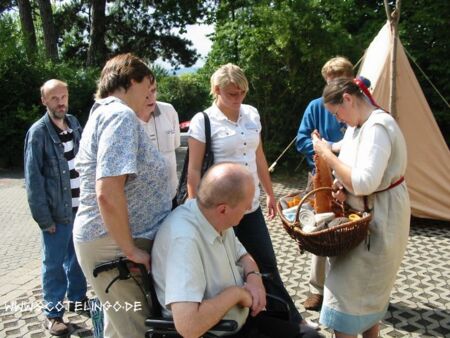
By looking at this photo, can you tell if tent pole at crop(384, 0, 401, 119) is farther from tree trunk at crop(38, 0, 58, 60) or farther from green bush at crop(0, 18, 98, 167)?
tree trunk at crop(38, 0, 58, 60)

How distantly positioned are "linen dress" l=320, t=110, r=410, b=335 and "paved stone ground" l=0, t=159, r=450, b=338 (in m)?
0.90

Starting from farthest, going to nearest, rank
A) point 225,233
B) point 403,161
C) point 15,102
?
point 15,102 → point 403,161 → point 225,233

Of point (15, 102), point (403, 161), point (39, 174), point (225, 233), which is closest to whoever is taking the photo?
point (225, 233)

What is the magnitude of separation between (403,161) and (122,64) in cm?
142

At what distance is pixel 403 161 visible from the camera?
91.7 inches

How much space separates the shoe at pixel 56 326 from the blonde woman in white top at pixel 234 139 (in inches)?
53.3

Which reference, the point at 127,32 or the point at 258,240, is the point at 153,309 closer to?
the point at 258,240

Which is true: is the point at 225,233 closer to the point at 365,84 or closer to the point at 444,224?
the point at 365,84

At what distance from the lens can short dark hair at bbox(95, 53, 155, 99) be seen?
2.07 m

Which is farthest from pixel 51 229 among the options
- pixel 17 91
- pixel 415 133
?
pixel 17 91

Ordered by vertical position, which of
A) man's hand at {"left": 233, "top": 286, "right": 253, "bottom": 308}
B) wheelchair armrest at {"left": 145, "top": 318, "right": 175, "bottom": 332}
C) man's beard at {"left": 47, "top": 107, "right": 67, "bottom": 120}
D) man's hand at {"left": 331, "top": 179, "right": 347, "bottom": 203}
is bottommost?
wheelchair armrest at {"left": 145, "top": 318, "right": 175, "bottom": 332}

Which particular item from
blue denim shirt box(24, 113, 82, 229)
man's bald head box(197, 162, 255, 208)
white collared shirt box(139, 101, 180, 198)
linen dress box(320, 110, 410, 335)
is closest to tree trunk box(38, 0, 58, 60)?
blue denim shirt box(24, 113, 82, 229)

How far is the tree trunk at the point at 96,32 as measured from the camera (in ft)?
53.6

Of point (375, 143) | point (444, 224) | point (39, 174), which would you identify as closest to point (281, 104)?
point (444, 224)
